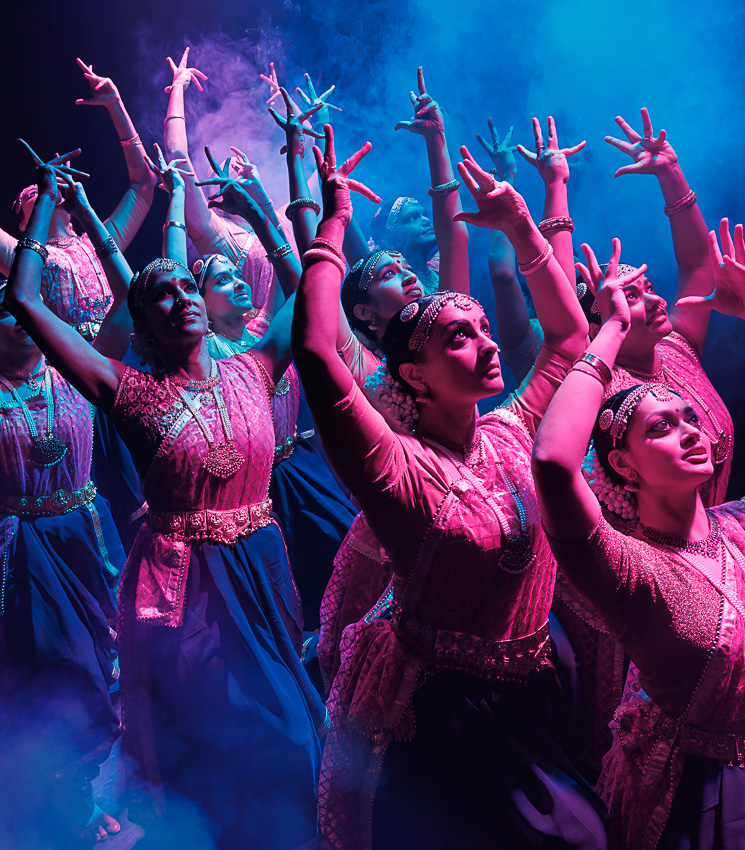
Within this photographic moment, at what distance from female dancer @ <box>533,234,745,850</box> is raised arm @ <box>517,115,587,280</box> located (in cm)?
62

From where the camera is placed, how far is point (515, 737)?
5.30 feet

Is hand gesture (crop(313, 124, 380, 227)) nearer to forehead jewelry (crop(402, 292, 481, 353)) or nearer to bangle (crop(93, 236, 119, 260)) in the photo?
forehead jewelry (crop(402, 292, 481, 353))

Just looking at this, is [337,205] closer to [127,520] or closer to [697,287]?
[697,287]

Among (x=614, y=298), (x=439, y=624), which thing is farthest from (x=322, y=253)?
(x=439, y=624)

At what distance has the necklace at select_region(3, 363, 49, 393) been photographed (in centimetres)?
311

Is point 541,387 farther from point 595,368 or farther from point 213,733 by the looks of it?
point 213,733

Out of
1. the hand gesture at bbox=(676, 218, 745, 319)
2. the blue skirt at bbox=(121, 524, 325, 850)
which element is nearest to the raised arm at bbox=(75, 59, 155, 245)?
the blue skirt at bbox=(121, 524, 325, 850)

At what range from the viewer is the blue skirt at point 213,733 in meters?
2.36

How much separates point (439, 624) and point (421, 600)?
63 millimetres

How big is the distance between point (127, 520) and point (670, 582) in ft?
10.0

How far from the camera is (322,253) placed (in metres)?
1.54

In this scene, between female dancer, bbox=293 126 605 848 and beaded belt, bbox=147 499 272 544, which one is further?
beaded belt, bbox=147 499 272 544

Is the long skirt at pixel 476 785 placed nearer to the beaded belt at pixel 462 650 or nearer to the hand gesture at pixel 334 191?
the beaded belt at pixel 462 650

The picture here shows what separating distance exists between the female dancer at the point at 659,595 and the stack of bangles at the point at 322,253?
0.52 m
